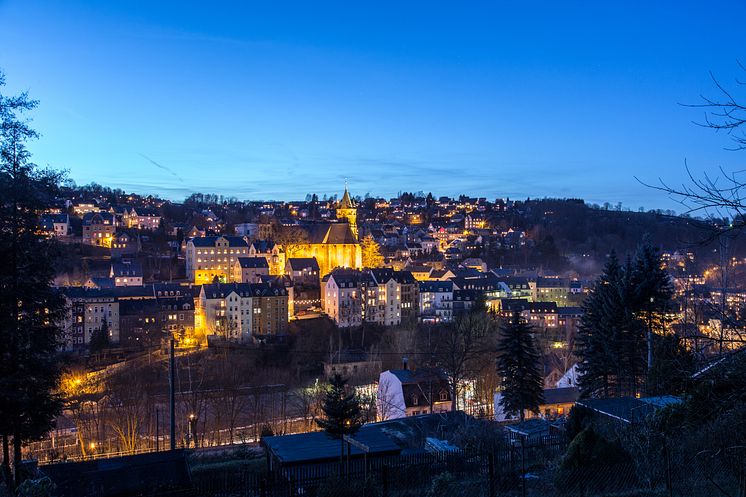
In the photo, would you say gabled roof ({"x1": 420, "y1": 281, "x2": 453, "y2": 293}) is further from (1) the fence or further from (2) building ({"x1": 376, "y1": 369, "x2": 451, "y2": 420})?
(1) the fence

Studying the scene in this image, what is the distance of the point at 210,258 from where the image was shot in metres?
65.9

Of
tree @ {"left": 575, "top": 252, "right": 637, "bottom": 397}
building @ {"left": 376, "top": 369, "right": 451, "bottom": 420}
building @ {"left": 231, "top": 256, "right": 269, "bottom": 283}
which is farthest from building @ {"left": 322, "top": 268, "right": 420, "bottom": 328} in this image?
tree @ {"left": 575, "top": 252, "right": 637, "bottom": 397}

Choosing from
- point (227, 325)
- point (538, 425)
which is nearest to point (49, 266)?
point (538, 425)

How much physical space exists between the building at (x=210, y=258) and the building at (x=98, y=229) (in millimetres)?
13343

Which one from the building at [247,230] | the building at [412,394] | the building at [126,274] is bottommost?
the building at [412,394]

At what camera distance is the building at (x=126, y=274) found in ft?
188

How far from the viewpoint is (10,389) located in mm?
10055

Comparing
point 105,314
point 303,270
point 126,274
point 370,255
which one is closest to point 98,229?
point 126,274

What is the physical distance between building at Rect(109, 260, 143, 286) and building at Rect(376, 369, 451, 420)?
37674 millimetres

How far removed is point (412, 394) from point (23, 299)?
66.4ft

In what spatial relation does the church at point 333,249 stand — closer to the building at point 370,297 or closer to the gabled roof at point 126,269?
the building at point 370,297

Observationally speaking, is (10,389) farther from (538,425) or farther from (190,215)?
(190,215)

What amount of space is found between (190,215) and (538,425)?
96711 mm

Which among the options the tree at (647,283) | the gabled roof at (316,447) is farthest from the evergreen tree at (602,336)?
the gabled roof at (316,447)
